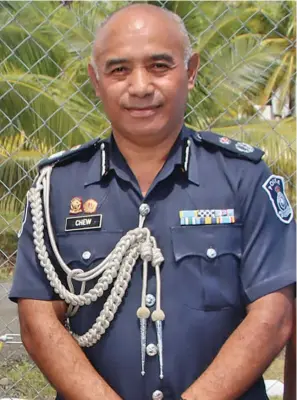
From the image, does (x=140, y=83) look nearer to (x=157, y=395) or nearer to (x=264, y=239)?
(x=264, y=239)

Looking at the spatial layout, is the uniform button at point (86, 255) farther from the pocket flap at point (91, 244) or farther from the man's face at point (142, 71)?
the man's face at point (142, 71)

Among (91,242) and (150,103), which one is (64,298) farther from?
(150,103)

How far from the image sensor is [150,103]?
1589 millimetres

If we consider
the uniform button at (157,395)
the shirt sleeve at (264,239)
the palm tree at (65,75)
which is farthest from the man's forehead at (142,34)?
the palm tree at (65,75)

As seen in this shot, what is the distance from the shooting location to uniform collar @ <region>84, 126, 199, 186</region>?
170cm

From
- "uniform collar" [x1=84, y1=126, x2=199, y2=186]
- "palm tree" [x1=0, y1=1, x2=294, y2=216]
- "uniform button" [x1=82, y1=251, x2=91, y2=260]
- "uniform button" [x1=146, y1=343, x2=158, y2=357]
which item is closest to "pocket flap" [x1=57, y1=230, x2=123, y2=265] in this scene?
"uniform button" [x1=82, y1=251, x2=91, y2=260]

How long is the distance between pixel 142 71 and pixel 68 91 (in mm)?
4746

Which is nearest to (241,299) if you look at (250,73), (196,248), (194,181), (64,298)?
(196,248)

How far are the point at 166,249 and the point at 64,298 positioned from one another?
295 mm

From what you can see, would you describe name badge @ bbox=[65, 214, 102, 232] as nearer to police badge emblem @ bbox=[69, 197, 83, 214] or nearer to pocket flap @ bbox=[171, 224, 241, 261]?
police badge emblem @ bbox=[69, 197, 83, 214]

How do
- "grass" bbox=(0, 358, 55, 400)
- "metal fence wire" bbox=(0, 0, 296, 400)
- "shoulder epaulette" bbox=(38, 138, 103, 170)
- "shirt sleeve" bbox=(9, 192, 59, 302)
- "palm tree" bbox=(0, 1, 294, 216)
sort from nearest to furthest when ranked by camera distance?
"shirt sleeve" bbox=(9, 192, 59, 302) < "shoulder epaulette" bbox=(38, 138, 103, 170) < "grass" bbox=(0, 358, 55, 400) < "metal fence wire" bbox=(0, 0, 296, 400) < "palm tree" bbox=(0, 1, 294, 216)

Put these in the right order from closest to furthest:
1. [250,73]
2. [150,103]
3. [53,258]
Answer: [150,103]
[53,258]
[250,73]

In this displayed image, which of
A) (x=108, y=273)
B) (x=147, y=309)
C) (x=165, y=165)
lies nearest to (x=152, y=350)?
(x=147, y=309)

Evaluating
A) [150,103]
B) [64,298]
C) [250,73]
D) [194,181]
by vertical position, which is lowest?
[64,298]
